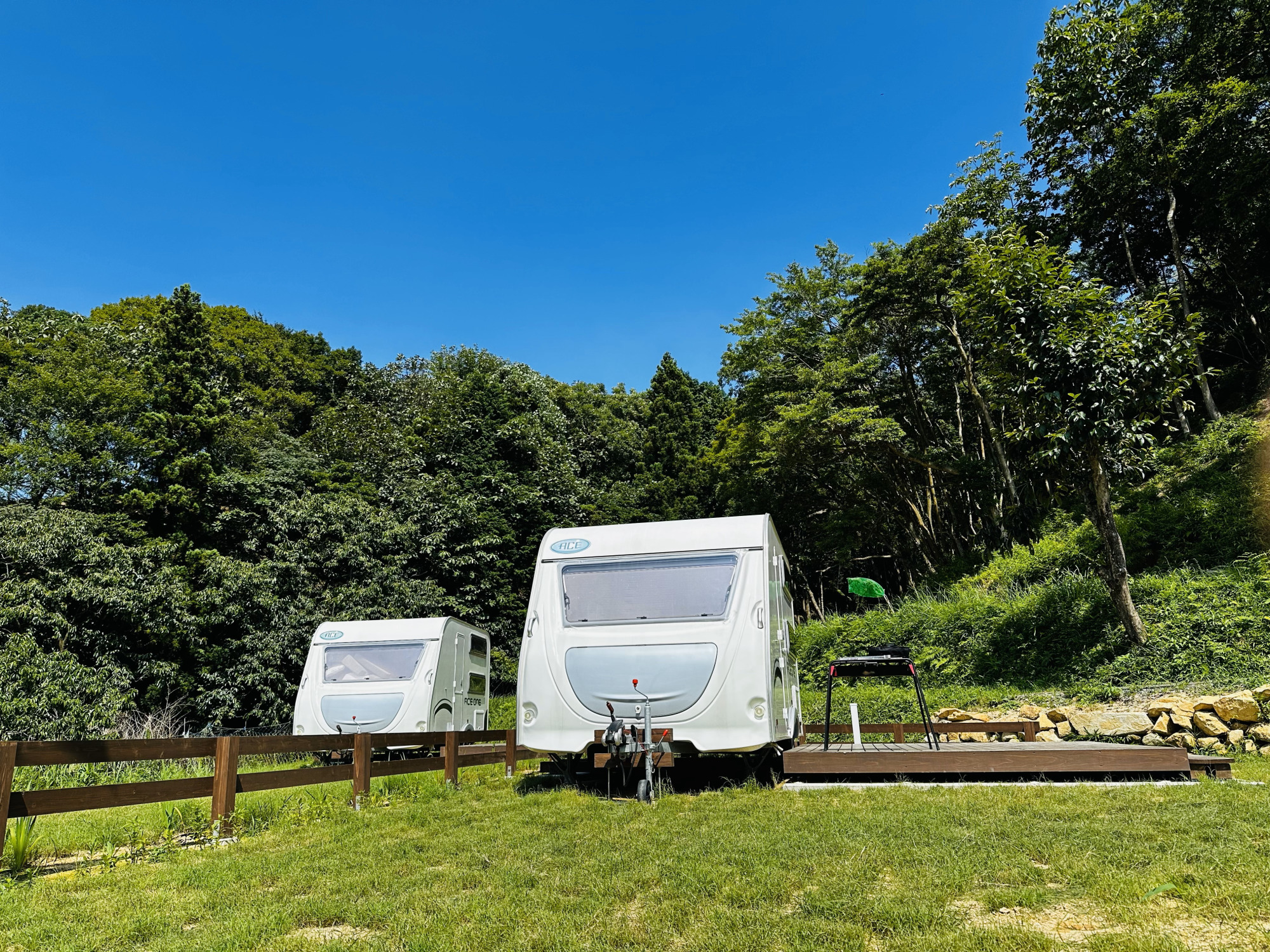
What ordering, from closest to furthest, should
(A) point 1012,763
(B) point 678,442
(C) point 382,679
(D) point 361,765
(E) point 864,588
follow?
(A) point 1012,763
(D) point 361,765
(E) point 864,588
(C) point 382,679
(B) point 678,442

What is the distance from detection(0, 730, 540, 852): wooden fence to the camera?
4457 mm

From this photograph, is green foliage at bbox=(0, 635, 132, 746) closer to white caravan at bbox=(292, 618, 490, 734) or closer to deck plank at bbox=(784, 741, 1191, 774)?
white caravan at bbox=(292, 618, 490, 734)

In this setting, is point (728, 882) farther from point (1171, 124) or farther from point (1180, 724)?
point (1171, 124)

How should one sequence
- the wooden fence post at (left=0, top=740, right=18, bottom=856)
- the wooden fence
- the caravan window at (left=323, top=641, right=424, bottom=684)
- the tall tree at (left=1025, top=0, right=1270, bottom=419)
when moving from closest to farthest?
the wooden fence post at (left=0, top=740, right=18, bottom=856)
the wooden fence
the caravan window at (left=323, top=641, right=424, bottom=684)
the tall tree at (left=1025, top=0, right=1270, bottom=419)

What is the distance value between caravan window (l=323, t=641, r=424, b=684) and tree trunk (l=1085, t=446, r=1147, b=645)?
434 inches

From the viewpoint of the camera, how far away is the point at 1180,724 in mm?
8211

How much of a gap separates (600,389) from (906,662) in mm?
40735

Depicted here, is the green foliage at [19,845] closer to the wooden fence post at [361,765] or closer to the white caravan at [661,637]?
the wooden fence post at [361,765]

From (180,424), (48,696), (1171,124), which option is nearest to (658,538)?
(48,696)

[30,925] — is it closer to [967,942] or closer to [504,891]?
[504,891]

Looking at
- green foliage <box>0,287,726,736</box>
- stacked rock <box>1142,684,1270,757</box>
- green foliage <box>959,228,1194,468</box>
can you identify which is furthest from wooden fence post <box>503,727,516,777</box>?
green foliage <box>0,287,726,736</box>

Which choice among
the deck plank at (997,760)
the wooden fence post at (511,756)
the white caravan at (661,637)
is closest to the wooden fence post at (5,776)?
the white caravan at (661,637)

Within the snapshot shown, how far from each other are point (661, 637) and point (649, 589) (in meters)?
0.59

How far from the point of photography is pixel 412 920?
3.38 metres
